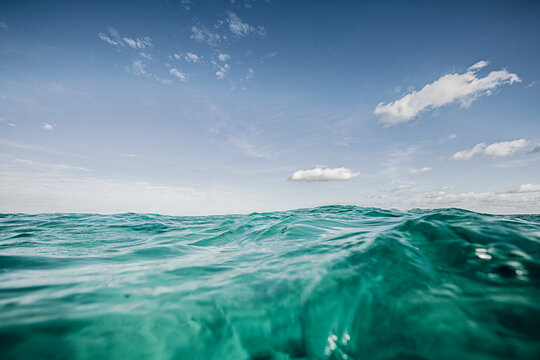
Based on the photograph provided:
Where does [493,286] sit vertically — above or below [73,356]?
above

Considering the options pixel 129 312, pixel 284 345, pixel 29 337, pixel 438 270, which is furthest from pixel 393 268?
pixel 29 337

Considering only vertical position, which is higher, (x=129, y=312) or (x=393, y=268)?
(x=393, y=268)

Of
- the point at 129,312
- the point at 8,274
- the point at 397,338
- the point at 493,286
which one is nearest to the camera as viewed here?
the point at 397,338

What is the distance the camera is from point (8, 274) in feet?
10.2

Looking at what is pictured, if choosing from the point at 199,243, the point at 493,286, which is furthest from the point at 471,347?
the point at 199,243

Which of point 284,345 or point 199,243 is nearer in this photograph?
point 284,345

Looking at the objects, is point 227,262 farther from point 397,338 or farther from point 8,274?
point 8,274

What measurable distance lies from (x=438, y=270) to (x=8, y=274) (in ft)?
19.5

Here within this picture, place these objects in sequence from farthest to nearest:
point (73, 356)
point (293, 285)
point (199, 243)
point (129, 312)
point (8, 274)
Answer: point (199, 243)
point (8, 274)
point (293, 285)
point (129, 312)
point (73, 356)

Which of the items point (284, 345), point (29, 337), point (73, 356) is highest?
point (29, 337)

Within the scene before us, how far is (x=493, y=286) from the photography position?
90.3 inches

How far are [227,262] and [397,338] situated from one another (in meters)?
2.78

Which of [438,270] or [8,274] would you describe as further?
[8,274]

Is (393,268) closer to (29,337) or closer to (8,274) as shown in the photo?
(29,337)
